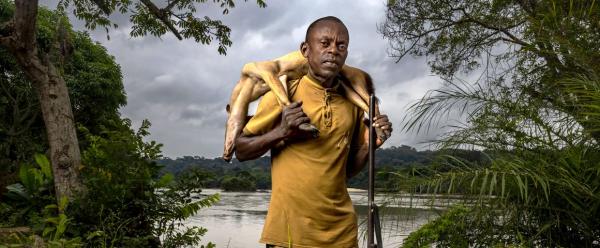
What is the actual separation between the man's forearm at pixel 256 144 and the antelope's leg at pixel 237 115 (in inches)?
1.1

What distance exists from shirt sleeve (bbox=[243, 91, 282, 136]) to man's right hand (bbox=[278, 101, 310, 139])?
84mm

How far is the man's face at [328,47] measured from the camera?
2.21m

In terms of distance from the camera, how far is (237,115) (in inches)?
92.7

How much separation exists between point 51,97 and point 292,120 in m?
7.40

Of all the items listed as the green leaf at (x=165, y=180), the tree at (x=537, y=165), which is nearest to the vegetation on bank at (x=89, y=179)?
the green leaf at (x=165, y=180)

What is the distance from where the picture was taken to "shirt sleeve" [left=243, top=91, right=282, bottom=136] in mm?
2291

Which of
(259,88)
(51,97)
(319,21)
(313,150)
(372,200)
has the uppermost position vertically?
(51,97)

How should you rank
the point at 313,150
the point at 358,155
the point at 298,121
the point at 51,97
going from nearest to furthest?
the point at 298,121, the point at 313,150, the point at 358,155, the point at 51,97

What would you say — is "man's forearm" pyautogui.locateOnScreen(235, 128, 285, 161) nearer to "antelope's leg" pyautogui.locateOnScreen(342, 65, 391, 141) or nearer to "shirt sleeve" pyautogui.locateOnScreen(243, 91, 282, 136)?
"shirt sleeve" pyautogui.locateOnScreen(243, 91, 282, 136)

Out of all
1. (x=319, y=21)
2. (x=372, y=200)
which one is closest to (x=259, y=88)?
(x=319, y=21)

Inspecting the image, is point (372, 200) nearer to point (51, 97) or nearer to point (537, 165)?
point (537, 165)

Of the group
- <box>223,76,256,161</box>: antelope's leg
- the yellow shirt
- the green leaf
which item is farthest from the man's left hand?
the green leaf

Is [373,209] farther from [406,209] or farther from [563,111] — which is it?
[563,111]

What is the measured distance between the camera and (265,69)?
2.35 meters
